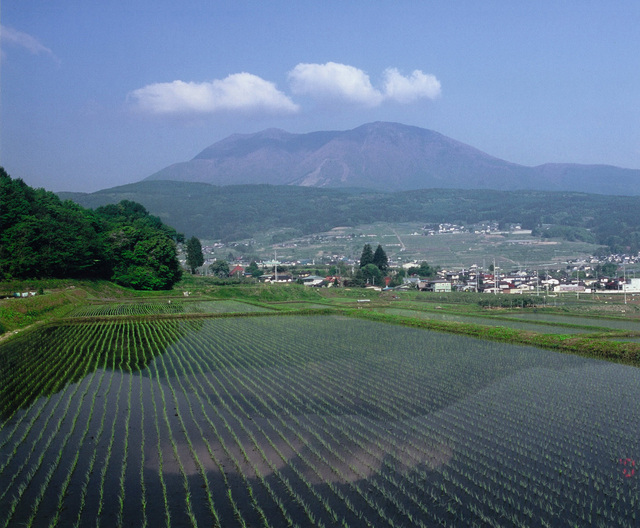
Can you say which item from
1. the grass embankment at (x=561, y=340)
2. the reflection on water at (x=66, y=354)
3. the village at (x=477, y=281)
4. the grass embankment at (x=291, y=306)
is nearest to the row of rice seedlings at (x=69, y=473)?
the reflection on water at (x=66, y=354)

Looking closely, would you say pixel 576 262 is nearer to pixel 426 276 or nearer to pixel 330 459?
pixel 426 276

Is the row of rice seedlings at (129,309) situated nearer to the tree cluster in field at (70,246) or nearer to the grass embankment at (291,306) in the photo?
the grass embankment at (291,306)

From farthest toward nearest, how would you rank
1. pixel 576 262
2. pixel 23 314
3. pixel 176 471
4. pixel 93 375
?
pixel 576 262 → pixel 23 314 → pixel 93 375 → pixel 176 471

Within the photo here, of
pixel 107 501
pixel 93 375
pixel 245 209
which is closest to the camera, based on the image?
pixel 107 501

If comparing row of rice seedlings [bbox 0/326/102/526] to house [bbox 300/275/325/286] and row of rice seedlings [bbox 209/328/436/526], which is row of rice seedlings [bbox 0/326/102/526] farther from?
house [bbox 300/275/325/286]

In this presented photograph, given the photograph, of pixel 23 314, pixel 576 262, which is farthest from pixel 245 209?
pixel 23 314

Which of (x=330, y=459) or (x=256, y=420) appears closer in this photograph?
(x=330, y=459)
